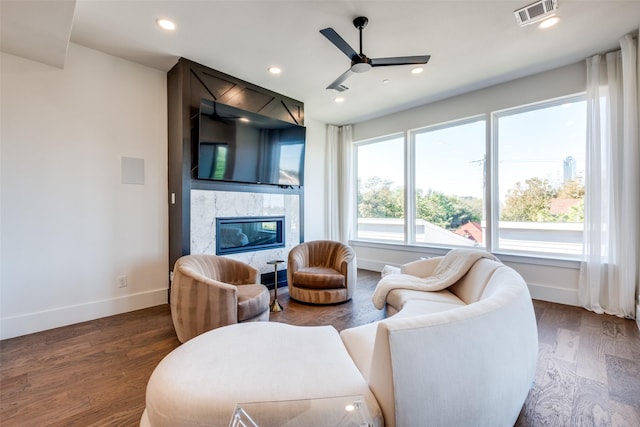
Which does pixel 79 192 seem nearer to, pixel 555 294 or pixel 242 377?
pixel 242 377

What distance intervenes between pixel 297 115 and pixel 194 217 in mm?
2312

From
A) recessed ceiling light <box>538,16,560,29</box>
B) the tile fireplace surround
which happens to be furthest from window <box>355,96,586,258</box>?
the tile fireplace surround

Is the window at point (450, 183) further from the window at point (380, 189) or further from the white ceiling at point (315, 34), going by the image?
the white ceiling at point (315, 34)

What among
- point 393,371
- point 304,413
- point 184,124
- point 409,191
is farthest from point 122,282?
point 409,191

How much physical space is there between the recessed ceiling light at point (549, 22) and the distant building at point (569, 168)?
166 cm

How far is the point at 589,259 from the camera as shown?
3162mm

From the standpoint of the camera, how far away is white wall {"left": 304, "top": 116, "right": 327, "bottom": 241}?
17.1ft

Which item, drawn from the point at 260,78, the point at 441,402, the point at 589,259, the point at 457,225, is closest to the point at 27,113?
the point at 260,78

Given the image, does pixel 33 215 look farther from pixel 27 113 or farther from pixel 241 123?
pixel 241 123

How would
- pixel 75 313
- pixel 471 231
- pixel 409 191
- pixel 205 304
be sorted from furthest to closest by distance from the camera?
pixel 409 191
pixel 471 231
pixel 75 313
pixel 205 304

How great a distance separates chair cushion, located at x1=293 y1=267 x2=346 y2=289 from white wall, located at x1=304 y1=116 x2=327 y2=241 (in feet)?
5.65

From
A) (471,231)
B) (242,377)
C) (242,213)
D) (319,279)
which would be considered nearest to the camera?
(242,377)

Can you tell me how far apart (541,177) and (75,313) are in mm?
5740

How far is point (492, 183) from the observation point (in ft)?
13.0
